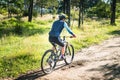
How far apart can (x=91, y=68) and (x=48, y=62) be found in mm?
2044

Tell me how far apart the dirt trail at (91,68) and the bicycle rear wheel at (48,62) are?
23 centimetres

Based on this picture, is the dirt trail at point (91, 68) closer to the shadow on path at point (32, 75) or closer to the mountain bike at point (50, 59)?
the shadow on path at point (32, 75)

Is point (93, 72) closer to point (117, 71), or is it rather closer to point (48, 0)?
point (117, 71)

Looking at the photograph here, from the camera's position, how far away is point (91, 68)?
36.9 ft

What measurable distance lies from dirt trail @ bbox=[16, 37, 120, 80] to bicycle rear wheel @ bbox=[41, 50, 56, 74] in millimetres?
231

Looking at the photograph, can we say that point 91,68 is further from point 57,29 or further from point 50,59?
point 57,29

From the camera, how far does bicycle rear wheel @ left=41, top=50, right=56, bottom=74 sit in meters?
10.1

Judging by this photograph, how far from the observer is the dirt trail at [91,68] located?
9.81 metres

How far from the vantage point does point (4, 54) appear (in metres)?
12.7

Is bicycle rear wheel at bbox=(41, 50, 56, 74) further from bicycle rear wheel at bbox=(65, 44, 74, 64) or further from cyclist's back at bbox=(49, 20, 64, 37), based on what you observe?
bicycle rear wheel at bbox=(65, 44, 74, 64)

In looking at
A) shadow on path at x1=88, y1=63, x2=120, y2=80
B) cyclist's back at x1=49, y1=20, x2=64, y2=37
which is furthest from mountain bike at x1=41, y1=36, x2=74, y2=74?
shadow on path at x1=88, y1=63, x2=120, y2=80

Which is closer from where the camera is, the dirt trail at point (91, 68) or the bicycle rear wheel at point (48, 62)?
the dirt trail at point (91, 68)

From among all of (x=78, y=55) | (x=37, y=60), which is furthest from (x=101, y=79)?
(x=78, y=55)

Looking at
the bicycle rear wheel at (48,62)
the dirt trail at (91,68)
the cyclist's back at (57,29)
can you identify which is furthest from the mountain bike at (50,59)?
the cyclist's back at (57,29)
